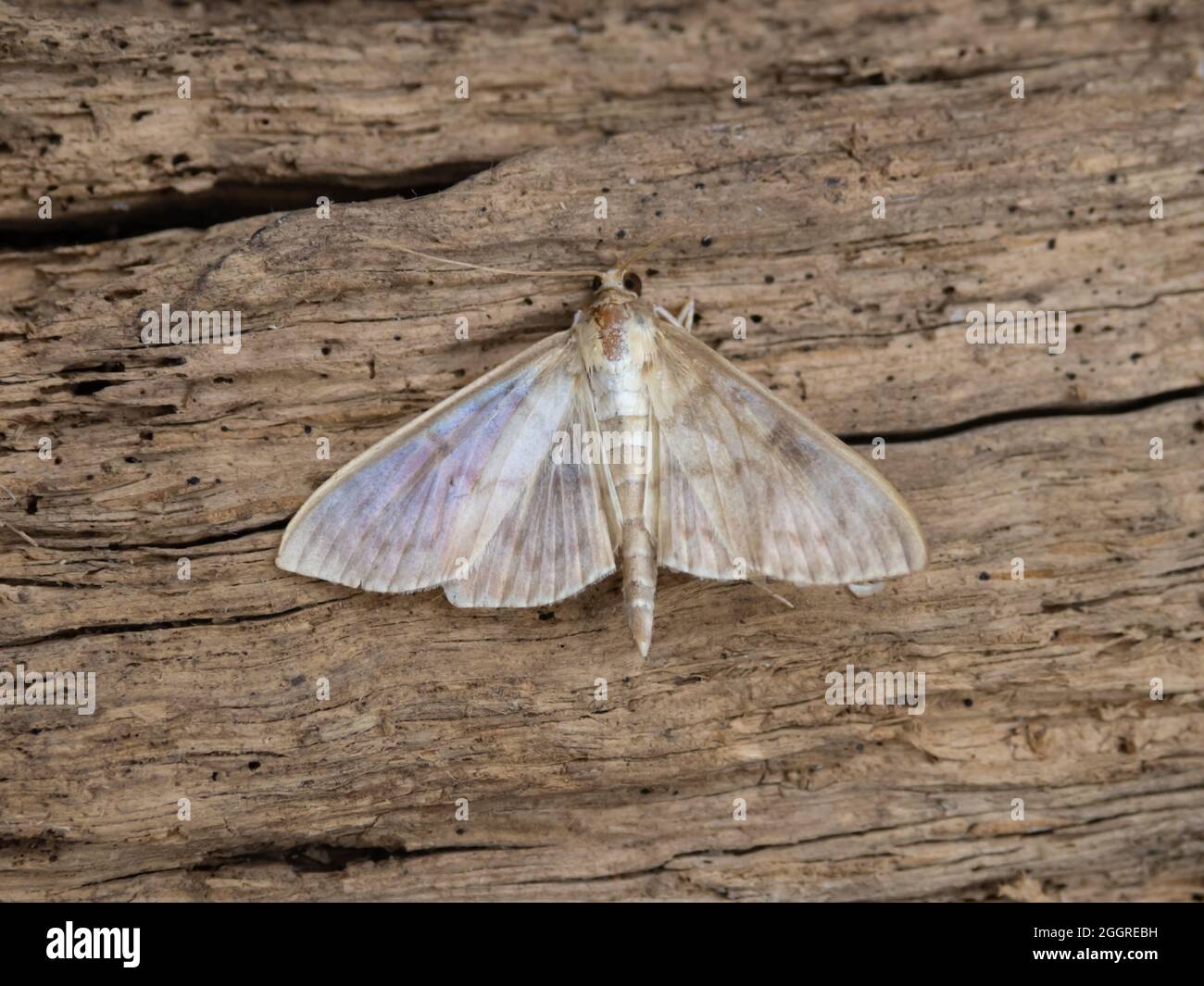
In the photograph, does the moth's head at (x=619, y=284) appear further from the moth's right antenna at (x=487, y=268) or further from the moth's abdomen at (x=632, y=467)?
the moth's abdomen at (x=632, y=467)

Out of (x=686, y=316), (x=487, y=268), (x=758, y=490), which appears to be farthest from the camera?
(x=686, y=316)

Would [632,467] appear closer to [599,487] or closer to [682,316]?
[599,487]

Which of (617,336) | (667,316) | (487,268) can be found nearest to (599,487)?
(617,336)

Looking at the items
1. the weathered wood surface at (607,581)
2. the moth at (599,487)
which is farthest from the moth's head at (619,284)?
the weathered wood surface at (607,581)

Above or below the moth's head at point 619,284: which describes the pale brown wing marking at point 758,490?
below

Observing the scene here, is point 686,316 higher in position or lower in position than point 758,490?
higher

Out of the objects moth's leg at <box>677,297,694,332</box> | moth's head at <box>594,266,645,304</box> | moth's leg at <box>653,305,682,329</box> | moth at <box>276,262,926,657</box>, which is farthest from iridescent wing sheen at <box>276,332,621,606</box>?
moth's leg at <box>677,297,694,332</box>

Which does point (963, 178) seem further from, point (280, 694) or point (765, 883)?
point (280, 694)
